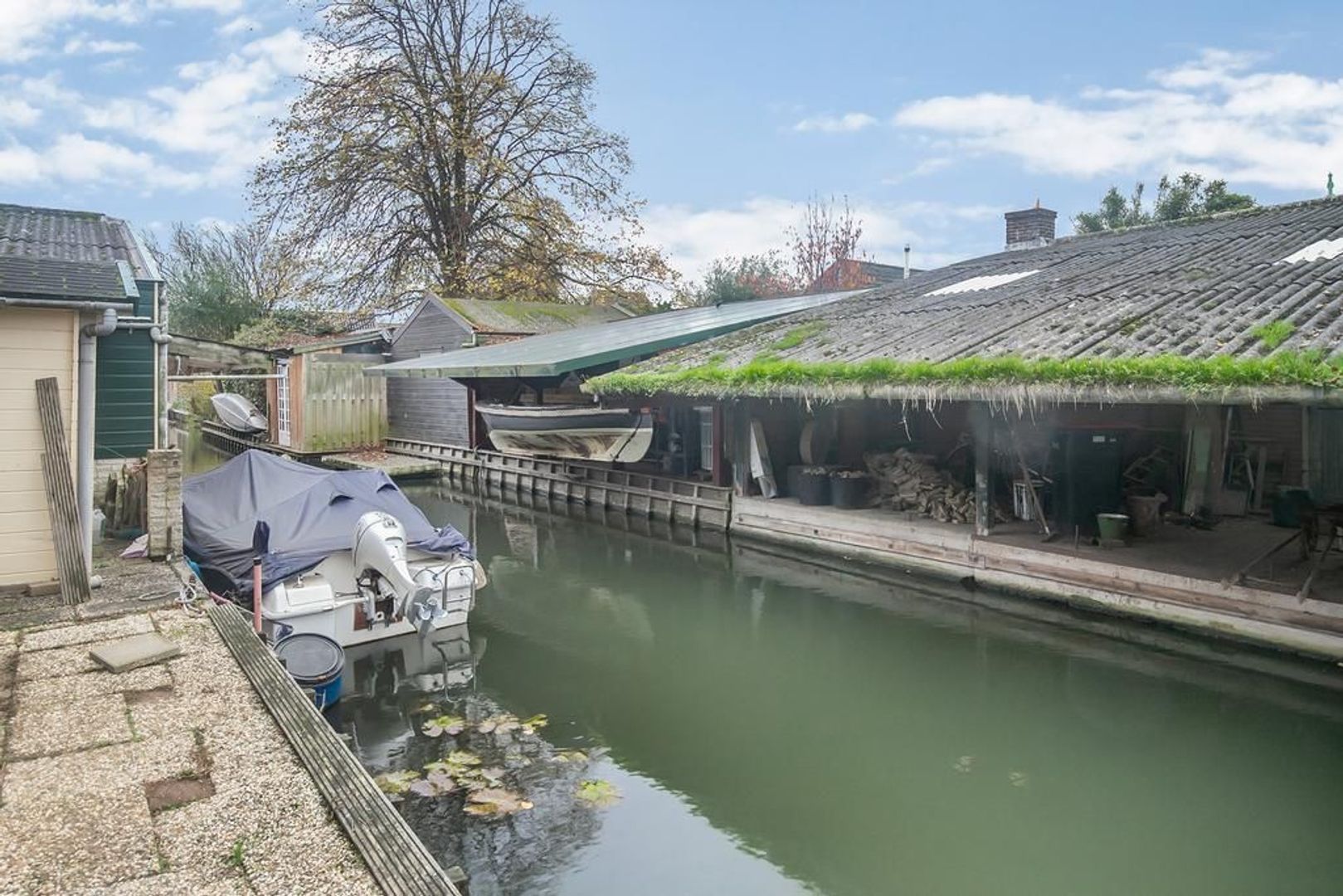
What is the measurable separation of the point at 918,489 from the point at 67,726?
9.34 metres

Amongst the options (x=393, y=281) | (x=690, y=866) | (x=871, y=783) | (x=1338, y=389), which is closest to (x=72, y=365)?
(x=690, y=866)

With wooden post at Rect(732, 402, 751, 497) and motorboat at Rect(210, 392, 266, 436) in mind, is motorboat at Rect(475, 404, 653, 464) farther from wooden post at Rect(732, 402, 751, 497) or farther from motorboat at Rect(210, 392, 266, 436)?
motorboat at Rect(210, 392, 266, 436)

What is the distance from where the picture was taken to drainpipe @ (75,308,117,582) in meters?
6.09

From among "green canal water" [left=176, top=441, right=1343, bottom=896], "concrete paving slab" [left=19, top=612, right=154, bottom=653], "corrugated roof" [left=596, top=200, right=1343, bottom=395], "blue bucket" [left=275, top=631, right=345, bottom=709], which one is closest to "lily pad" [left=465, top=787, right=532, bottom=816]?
"green canal water" [left=176, top=441, right=1343, bottom=896]

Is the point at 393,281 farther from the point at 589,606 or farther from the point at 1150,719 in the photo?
the point at 1150,719

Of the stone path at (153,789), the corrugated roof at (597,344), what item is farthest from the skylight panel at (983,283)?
the stone path at (153,789)

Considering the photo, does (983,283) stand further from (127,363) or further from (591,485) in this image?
(127,363)

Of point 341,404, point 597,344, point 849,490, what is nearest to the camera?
point 849,490

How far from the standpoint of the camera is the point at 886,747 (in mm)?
5738

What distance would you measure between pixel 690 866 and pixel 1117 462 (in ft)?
23.6

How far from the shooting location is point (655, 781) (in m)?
5.25

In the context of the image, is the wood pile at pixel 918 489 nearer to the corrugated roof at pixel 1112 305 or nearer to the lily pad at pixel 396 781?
the corrugated roof at pixel 1112 305

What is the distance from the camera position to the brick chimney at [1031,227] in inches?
691

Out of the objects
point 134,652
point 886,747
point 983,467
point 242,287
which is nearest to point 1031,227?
point 983,467
